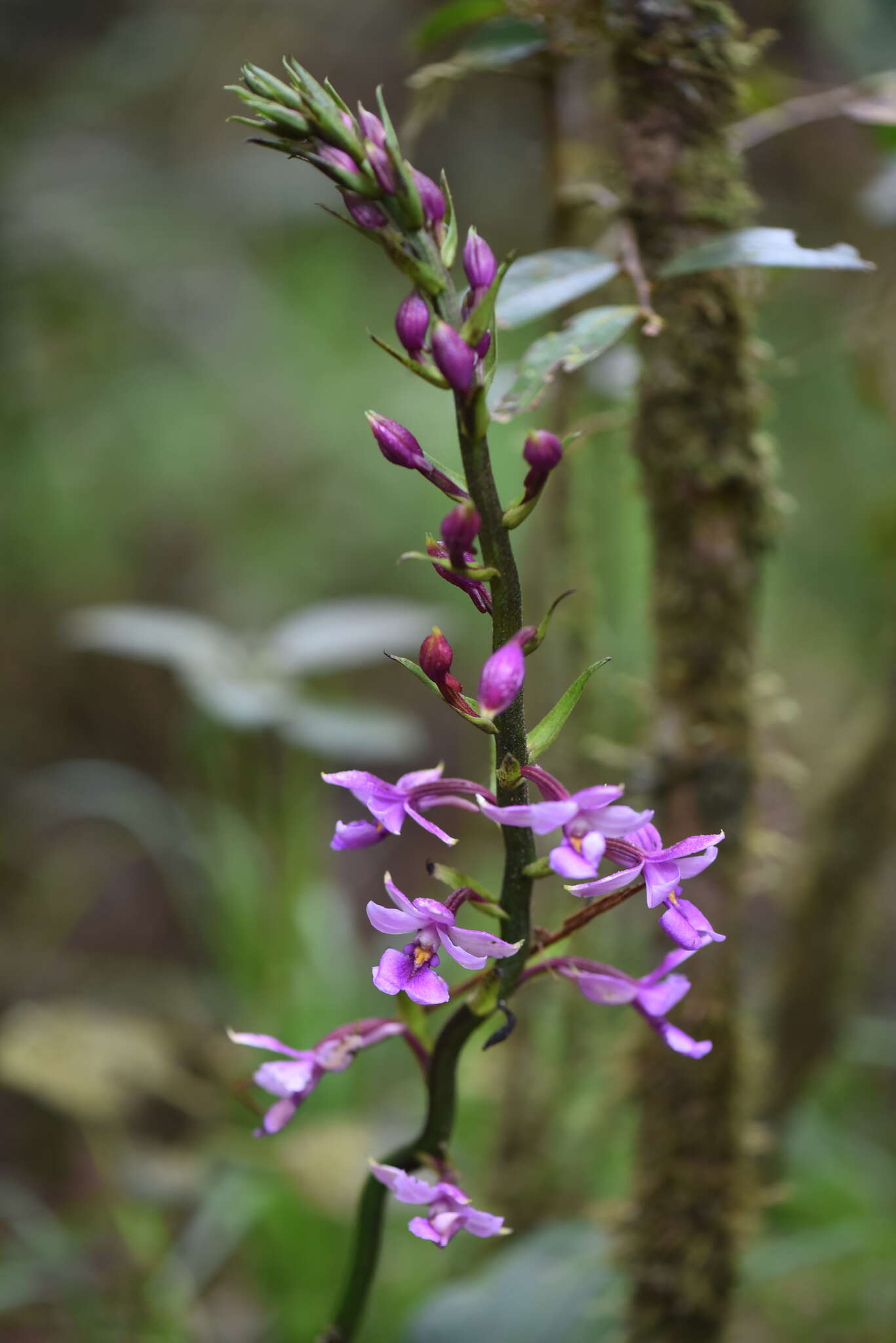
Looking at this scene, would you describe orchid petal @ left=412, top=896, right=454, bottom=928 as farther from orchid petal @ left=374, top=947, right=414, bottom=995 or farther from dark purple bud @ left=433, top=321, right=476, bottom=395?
dark purple bud @ left=433, top=321, right=476, bottom=395

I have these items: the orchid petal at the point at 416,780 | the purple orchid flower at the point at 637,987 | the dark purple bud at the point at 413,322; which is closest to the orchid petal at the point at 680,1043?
the purple orchid flower at the point at 637,987

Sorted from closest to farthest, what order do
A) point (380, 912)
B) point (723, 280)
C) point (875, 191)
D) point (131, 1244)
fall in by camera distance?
point (380, 912)
point (723, 280)
point (875, 191)
point (131, 1244)

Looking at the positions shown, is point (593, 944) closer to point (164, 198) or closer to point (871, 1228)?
point (871, 1228)

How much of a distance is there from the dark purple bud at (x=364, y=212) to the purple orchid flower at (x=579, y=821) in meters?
0.33

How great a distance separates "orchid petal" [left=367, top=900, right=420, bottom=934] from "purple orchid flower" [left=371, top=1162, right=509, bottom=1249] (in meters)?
0.17

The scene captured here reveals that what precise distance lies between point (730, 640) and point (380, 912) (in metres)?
0.59

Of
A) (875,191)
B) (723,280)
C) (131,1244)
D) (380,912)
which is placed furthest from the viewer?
(131,1244)

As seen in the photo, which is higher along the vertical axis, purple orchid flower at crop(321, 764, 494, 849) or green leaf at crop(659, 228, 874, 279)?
green leaf at crop(659, 228, 874, 279)

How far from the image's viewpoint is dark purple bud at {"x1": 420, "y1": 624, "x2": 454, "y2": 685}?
584 mm

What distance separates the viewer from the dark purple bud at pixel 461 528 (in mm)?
543

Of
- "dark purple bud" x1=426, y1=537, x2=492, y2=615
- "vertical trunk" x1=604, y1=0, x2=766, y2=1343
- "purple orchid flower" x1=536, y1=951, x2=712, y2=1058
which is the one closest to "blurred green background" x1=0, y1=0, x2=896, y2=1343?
"vertical trunk" x1=604, y1=0, x2=766, y2=1343

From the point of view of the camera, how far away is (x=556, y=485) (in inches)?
51.3

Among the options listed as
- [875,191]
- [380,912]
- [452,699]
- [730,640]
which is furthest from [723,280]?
[380,912]

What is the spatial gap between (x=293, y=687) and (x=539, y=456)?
1259mm
